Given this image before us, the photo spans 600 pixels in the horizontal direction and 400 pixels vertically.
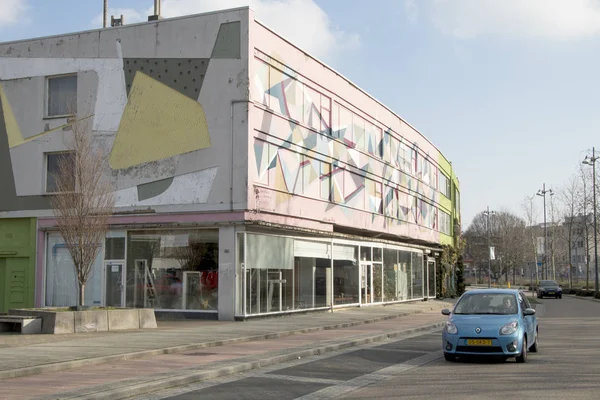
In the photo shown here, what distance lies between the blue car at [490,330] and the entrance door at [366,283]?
20.1 metres

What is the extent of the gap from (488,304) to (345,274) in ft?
59.2

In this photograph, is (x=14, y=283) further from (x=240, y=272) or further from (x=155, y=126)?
(x=240, y=272)

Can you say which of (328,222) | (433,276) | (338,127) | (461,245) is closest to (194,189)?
(328,222)

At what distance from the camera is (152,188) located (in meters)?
25.4

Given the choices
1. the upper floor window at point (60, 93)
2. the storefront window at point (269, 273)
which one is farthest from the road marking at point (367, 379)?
the upper floor window at point (60, 93)

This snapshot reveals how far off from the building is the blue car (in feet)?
36.9

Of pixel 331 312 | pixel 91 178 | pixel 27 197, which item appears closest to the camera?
pixel 91 178

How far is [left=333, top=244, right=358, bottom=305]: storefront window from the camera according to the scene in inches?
1230

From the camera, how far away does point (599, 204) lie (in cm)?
5734

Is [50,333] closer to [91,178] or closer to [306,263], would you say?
[91,178]

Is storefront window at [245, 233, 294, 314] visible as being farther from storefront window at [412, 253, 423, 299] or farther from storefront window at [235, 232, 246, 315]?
storefront window at [412, 253, 423, 299]

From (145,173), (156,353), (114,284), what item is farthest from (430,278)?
(156,353)

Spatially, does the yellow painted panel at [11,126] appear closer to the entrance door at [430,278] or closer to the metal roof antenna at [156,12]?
the metal roof antenna at [156,12]

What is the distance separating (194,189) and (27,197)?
304 inches
